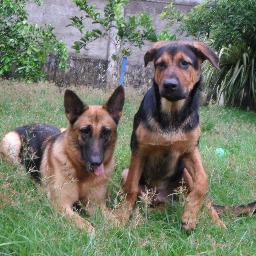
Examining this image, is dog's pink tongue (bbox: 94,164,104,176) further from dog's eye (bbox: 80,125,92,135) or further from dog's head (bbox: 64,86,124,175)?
dog's eye (bbox: 80,125,92,135)

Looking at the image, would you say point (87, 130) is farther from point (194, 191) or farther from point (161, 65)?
point (194, 191)

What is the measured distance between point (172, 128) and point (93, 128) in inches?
26.7

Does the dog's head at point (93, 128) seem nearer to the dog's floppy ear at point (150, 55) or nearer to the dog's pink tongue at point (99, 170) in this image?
the dog's pink tongue at point (99, 170)

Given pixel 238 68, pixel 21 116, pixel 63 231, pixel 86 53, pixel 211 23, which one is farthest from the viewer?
pixel 86 53

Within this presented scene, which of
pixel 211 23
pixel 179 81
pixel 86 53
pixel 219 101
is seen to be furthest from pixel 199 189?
pixel 86 53

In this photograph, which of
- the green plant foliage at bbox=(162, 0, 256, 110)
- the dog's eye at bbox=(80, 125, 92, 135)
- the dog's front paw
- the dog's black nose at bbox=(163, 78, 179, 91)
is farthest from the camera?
the green plant foliage at bbox=(162, 0, 256, 110)

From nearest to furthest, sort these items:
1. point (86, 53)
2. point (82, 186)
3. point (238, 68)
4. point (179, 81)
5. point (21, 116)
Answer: point (179, 81) → point (82, 186) → point (21, 116) → point (238, 68) → point (86, 53)

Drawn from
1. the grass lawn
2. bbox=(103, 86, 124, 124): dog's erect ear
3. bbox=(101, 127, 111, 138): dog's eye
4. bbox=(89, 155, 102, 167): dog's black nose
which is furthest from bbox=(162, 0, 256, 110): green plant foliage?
bbox=(89, 155, 102, 167): dog's black nose

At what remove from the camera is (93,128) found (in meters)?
3.98

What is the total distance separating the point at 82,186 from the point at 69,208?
0.26 metres

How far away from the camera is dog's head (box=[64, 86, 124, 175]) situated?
393 cm

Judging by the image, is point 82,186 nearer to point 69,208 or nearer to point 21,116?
point 69,208

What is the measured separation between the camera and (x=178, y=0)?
15617mm

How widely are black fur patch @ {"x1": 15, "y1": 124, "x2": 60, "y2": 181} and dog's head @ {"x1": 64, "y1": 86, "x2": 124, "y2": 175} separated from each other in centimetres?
71
